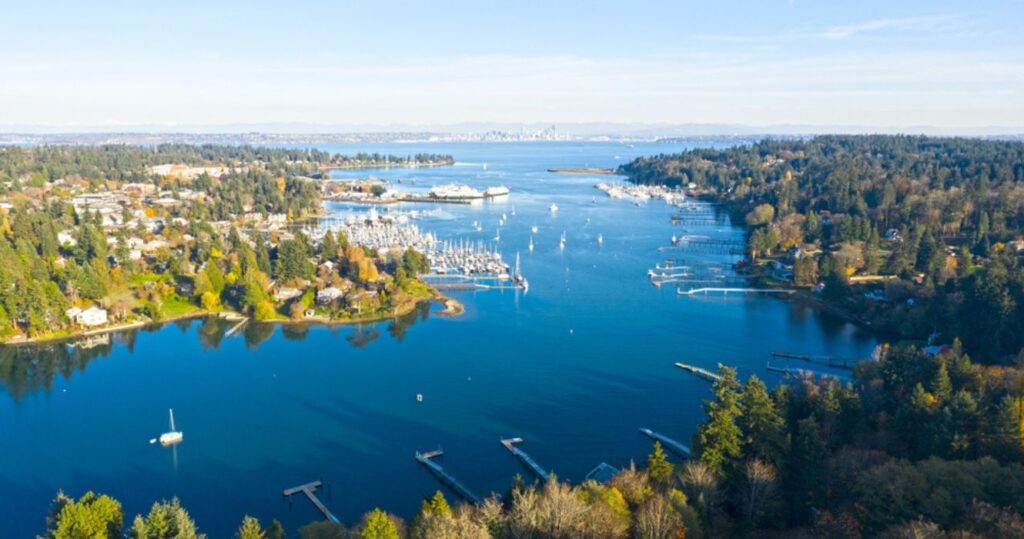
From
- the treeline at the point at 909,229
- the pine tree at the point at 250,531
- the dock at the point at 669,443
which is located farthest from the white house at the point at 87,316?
the treeline at the point at 909,229

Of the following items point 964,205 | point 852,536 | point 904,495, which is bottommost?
point 852,536

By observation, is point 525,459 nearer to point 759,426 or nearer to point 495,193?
point 759,426

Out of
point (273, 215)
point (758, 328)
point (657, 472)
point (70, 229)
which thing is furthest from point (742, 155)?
point (657, 472)

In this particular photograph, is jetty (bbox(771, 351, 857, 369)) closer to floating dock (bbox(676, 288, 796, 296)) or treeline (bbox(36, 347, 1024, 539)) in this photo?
treeline (bbox(36, 347, 1024, 539))

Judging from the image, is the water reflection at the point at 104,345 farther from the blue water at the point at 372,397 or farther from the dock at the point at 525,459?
the dock at the point at 525,459

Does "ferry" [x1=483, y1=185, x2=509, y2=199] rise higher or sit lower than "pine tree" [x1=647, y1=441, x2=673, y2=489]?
higher

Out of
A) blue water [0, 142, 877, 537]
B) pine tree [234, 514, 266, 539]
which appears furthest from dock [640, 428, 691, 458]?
pine tree [234, 514, 266, 539]

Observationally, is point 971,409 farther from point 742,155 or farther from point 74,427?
point 742,155
